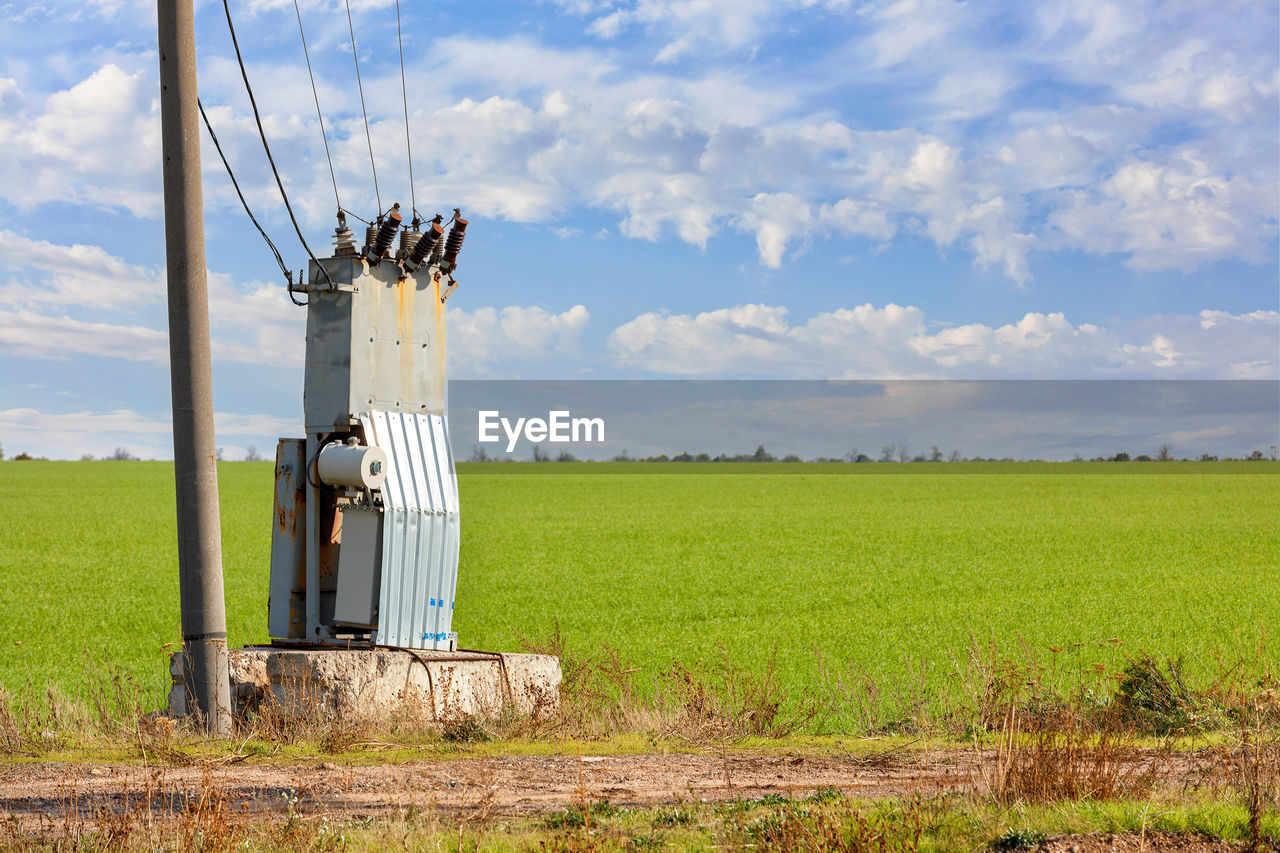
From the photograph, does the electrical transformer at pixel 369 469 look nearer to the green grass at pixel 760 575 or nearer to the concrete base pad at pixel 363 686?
the concrete base pad at pixel 363 686

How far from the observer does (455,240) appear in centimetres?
1090

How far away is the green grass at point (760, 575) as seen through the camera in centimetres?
1870

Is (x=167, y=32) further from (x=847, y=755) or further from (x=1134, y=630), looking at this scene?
(x=1134, y=630)

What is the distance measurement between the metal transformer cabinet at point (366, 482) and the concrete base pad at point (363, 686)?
2.48 ft

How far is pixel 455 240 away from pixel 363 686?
4.50 meters

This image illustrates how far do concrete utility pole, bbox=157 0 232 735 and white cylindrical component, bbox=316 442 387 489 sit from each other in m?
1.32

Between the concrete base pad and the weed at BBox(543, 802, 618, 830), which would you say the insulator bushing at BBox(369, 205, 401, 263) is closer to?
the concrete base pad

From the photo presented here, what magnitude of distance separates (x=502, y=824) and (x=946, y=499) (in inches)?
2145

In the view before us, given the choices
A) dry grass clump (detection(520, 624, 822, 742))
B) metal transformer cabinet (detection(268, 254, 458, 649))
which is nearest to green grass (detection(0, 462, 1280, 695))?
dry grass clump (detection(520, 624, 822, 742))

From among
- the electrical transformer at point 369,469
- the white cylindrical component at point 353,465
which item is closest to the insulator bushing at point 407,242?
the electrical transformer at point 369,469

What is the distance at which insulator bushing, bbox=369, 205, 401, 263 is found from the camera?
1031 cm

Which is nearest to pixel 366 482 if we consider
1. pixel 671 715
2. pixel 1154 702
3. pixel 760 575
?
pixel 671 715

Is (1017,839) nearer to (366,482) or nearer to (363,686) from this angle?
(363,686)

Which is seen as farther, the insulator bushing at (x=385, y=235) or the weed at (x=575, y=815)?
the insulator bushing at (x=385, y=235)
